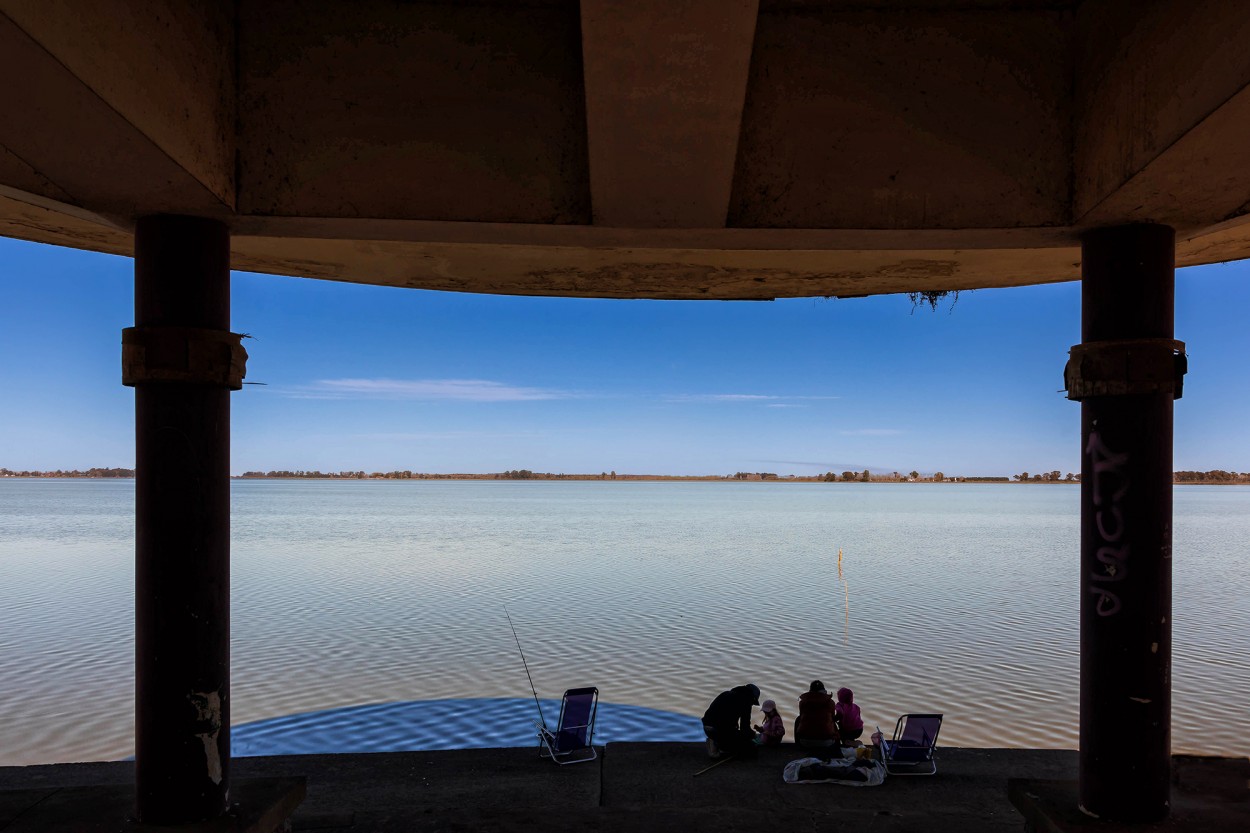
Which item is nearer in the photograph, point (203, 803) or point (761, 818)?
point (203, 803)

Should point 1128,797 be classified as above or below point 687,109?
below

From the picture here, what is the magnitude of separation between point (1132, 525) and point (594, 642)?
13.0 meters

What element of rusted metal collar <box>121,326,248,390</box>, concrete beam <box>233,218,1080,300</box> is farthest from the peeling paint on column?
concrete beam <box>233,218,1080,300</box>

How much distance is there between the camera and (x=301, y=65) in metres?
4.25

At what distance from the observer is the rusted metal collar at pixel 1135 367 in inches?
182

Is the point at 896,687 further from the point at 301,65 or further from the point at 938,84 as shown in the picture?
the point at 301,65

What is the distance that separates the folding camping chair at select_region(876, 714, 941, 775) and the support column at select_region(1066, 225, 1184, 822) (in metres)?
2.80

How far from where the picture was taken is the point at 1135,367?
4.64 meters

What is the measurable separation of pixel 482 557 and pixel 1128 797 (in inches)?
1153

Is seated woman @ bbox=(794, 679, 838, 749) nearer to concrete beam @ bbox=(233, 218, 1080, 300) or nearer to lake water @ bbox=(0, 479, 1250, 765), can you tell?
lake water @ bbox=(0, 479, 1250, 765)

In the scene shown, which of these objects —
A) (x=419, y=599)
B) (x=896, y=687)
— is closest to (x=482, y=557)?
(x=419, y=599)

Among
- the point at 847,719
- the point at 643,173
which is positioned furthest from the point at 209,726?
the point at 847,719

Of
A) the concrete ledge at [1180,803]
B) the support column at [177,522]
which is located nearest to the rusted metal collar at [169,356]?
the support column at [177,522]

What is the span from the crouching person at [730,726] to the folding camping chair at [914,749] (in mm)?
1242
